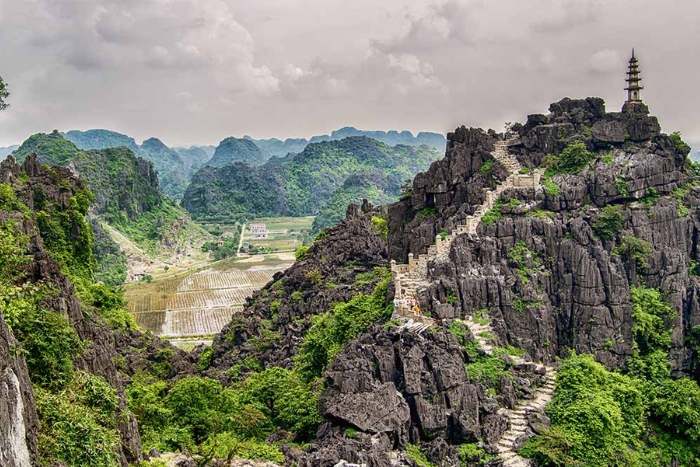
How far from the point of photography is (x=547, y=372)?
3669 centimetres

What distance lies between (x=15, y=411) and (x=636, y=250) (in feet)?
120

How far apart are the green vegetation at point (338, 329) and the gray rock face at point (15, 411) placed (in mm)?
21810

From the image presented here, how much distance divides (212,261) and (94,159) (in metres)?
37.9

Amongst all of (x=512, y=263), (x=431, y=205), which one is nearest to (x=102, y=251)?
(x=431, y=205)

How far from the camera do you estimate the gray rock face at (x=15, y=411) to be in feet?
58.6

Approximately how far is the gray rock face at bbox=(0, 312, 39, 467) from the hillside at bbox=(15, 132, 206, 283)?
344ft

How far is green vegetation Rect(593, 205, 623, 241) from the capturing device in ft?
140

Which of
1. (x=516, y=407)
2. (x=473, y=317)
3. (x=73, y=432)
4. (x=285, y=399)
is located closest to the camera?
(x=73, y=432)

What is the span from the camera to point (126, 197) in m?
147

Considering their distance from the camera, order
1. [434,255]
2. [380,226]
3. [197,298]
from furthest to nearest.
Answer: [197,298] → [380,226] → [434,255]

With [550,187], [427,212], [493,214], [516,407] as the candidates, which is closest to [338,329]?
[427,212]

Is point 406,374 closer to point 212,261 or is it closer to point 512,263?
point 512,263

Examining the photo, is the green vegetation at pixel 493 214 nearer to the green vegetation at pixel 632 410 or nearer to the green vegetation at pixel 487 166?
the green vegetation at pixel 487 166

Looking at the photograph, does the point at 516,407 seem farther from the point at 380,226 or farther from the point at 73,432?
the point at 380,226
